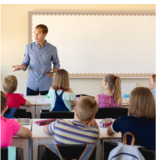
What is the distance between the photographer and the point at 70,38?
4.87 m

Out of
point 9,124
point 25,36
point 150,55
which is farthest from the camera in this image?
point 150,55

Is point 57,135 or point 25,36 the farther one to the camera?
point 25,36

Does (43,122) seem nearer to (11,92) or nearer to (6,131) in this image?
(6,131)

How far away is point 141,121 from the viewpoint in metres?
1.76

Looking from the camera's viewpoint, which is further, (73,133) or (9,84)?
(9,84)

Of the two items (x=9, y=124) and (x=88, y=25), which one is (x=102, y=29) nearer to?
(x=88, y=25)

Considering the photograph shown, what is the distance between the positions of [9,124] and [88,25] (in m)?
3.56

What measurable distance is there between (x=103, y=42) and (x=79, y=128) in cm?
346

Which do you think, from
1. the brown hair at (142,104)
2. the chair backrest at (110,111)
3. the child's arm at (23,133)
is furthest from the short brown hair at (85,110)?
the chair backrest at (110,111)

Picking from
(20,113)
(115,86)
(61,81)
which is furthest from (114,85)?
(20,113)

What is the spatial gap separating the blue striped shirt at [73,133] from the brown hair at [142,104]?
38cm

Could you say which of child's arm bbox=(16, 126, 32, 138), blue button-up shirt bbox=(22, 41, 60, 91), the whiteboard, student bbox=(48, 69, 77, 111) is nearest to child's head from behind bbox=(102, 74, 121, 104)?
student bbox=(48, 69, 77, 111)
